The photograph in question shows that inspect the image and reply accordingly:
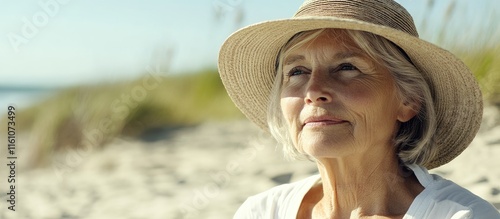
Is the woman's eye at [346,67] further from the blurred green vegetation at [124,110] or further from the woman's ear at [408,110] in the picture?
the blurred green vegetation at [124,110]

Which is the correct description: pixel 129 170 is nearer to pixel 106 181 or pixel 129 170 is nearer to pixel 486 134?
pixel 106 181

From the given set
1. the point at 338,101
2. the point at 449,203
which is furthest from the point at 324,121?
the point at 449,203

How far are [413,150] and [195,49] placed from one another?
530cm

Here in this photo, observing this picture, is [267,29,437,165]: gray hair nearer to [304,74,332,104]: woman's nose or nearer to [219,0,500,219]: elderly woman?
[219,0,500,219]: elderly woman

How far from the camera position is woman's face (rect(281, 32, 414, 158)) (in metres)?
2.43

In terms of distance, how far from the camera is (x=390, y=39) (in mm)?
2432

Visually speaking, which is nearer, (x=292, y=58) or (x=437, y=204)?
(x=437, y=204)

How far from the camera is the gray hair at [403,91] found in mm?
2490

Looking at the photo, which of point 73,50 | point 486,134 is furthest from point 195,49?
point 73,50

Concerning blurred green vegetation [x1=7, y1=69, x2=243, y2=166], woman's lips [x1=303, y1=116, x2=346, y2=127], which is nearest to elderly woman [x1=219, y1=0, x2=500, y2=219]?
woman's lips [x1=303, y1=116, x2=346, y2=127]

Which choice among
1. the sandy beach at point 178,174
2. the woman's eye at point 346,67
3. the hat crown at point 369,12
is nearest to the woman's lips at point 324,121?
the woman's eye at point 346,67

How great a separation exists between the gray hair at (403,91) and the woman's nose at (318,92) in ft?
0.50

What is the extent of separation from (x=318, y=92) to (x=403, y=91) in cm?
30

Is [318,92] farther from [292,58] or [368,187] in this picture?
[368,187]
